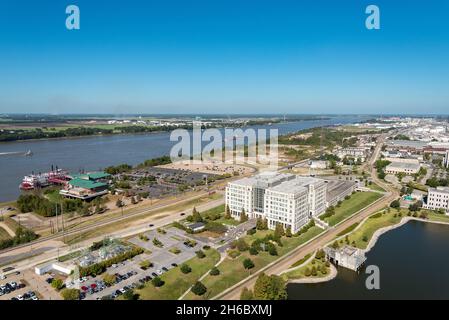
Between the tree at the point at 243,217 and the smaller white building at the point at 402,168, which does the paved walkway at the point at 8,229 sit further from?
the smaller white building at the point at 402,168

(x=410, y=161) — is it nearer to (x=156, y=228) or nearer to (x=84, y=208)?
(x=156, y=228)

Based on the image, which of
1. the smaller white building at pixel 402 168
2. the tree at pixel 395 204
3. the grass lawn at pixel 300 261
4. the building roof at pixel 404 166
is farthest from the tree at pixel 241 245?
the building roof at pixel 404 166

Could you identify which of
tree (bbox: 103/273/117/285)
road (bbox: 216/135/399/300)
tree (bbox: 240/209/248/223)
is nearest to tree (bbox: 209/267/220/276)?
road (bbox: 216/135/399/300)

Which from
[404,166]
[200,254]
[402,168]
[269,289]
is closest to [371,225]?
[200,254]
